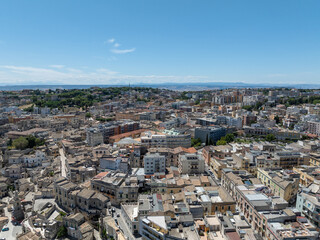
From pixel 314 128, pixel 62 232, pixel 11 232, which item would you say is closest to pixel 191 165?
pixel 62 232

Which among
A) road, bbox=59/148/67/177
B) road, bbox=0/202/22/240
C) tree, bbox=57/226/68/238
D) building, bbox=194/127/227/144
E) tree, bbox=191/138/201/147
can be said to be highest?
building, bbox=194/127/227/144

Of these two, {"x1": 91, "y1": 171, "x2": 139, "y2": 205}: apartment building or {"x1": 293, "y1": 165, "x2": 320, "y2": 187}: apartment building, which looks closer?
{"x1": 91, "y1": 171, "x2": 139, "y2": 205}: apartment building

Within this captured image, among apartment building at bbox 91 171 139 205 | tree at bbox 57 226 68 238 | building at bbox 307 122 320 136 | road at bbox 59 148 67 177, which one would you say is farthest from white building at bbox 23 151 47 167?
building at bbox 307 122 320 136

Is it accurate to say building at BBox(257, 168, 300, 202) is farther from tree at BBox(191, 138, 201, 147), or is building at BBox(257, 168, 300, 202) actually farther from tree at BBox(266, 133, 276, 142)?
tree at BBox(266, 133, 276, 142)

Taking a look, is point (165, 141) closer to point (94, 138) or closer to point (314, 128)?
point (94, 138)

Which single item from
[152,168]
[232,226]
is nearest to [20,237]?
[152,168]

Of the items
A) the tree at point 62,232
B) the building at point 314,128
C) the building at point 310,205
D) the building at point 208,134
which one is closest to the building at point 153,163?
the tree at point 62,232

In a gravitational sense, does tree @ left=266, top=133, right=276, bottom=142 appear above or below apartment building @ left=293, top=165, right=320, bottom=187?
below

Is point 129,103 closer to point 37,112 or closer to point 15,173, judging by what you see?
point 37,112

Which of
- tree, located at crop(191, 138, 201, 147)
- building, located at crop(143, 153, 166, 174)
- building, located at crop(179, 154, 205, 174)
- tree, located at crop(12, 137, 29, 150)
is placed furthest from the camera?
tree, located at crop(191, 138, 201, 147)

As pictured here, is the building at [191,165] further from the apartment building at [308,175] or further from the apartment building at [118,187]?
the apartment building at [308,175]
